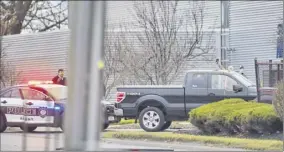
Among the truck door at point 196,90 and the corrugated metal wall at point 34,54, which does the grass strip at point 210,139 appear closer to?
the truck door at point 196,90

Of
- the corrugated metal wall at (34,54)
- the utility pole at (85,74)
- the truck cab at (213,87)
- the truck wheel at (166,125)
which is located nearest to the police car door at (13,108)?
the utility pole at (85,74)

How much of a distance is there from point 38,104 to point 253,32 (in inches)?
790

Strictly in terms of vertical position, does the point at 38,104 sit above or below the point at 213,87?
above

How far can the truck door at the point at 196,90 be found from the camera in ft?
48.4

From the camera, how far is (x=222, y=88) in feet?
49.4

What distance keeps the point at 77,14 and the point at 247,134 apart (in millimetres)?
10605

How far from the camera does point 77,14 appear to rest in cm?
232

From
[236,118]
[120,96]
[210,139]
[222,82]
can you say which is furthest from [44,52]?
[210,139]

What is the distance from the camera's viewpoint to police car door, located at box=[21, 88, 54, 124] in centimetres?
582

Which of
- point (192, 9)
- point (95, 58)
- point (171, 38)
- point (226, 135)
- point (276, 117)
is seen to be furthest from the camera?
point (192, 9)

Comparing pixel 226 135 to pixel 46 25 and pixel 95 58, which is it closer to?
pixel 95 58

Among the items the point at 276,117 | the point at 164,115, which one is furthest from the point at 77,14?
the point at 164,115

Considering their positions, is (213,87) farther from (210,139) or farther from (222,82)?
(210,139)

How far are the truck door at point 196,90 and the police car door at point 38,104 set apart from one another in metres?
8.16
